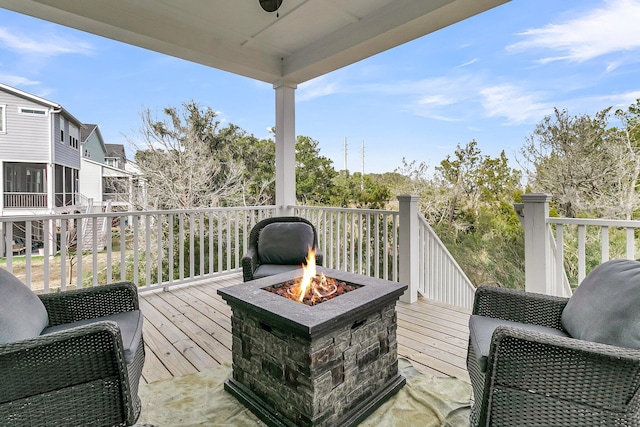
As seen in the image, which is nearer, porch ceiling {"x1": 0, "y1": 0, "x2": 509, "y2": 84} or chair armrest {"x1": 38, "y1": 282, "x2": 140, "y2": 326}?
chair armrest {"x1": 38, "y1": 282, "x2": 140, "y2": 326}

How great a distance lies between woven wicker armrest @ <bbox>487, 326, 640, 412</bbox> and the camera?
3.59 ft

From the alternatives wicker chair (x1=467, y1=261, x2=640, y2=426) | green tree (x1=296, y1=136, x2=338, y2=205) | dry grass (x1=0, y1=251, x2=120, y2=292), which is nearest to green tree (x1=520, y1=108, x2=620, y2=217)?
green tree (x1=296, y1=136, x2=338, y2=205)

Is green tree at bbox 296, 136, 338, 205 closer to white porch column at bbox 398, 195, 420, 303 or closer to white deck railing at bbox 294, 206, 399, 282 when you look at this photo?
white deck railing at bbox 294, 206, 399, 282

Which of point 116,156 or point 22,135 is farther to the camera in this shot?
point 116,156

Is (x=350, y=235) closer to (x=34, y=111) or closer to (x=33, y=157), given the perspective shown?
(x=33, y=157)

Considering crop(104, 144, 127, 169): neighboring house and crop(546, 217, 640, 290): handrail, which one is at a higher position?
crop(104, 144, 127, 169): neighboring house

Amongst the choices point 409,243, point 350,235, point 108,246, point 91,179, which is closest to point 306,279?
point 409,243

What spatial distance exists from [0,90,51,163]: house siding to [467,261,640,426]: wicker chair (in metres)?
6.63

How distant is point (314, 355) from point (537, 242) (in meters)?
2.12

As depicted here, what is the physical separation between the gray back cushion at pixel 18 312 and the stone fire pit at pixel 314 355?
847mm

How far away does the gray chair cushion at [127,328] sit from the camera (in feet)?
4.72

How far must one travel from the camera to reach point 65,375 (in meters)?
1.25

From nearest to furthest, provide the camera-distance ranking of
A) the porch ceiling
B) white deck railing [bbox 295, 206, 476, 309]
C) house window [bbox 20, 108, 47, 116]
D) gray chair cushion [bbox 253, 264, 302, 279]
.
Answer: gray chair cushion [bbox 253, 264, 302, 279]
the porch ceiling
white deck railing [bbox 295, 206, 476, 309]
house window [bbox 20, 108, 47, 116]

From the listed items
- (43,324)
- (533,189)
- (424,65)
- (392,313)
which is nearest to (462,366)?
(392,313)
